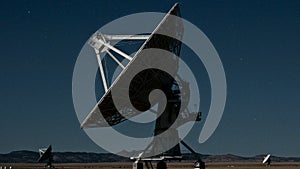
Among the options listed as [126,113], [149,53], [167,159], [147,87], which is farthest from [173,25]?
[167,159]

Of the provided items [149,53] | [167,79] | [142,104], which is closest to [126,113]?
[142,104]

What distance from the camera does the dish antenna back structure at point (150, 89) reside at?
4625cm

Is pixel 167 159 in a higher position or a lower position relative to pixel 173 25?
lower

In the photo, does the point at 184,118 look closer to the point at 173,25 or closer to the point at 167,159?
the point at 167,159

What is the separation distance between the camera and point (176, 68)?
52344 millimetres

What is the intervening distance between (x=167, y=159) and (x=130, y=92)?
29.9 ft

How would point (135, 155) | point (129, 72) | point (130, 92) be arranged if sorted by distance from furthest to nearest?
point (135, 155)
point (130, 92)
point (129, 72)

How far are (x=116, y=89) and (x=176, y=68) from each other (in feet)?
25.7

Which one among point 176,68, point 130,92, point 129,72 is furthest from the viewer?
point 176,68

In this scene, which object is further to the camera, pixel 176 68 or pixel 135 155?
pixel 135 155

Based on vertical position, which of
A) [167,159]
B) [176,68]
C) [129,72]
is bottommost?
[167,159]

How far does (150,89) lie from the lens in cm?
5194

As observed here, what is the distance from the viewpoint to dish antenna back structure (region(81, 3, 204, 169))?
4625 centimetres

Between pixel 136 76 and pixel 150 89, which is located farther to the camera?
pixel 150 89
